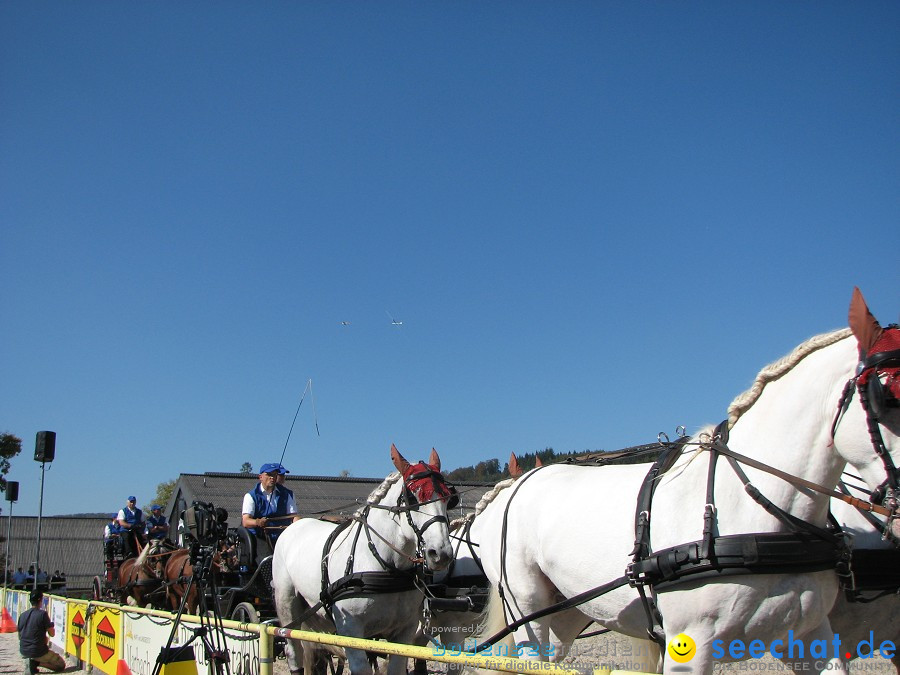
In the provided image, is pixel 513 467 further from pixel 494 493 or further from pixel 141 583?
pixel 141 583

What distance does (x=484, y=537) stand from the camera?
5.31 m

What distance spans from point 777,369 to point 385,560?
3.80 meters

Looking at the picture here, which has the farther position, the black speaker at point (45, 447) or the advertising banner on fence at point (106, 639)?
the black speaker at point (45, 447)

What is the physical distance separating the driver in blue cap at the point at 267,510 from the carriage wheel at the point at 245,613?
716mm

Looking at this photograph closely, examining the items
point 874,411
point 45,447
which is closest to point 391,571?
point 874,411

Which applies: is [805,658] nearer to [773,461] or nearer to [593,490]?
[773,461]

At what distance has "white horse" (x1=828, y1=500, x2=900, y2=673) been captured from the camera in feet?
13.3

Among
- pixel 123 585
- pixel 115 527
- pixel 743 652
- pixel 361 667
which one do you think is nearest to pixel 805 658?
pixel 743 652

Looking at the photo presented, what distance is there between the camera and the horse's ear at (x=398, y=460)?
6152 millimetres

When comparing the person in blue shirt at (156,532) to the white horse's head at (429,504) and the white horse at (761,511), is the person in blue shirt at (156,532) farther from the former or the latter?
the white horse at (761,511)

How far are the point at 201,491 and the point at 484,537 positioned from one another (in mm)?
21389

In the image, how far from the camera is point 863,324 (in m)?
2.90

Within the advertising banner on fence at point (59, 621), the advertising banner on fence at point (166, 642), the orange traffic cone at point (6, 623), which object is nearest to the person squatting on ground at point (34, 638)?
the advertising banner on fence at point (59, 621)

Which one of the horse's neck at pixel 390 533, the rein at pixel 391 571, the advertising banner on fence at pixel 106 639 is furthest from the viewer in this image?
the advertising banner on fence at pixel 106 639
